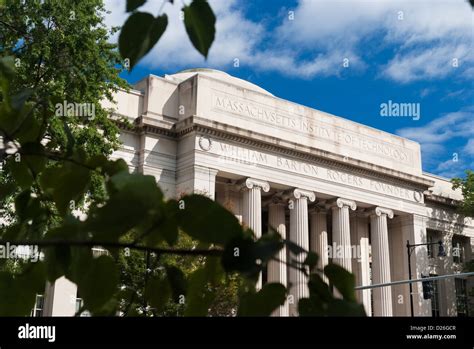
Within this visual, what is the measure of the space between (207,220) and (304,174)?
135 feet

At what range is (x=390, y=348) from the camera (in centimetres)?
116

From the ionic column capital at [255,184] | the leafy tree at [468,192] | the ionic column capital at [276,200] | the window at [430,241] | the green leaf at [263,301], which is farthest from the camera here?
the window at [430,241]

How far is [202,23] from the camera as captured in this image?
1.12m

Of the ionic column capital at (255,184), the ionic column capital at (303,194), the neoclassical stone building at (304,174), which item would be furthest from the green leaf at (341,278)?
the ionic column capital at (303,194)

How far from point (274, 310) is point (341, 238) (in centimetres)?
4350

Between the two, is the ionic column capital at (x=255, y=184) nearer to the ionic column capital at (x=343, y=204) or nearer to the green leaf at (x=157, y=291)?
the ionic column capital at (x=343, y=204)

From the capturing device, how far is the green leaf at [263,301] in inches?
42.9

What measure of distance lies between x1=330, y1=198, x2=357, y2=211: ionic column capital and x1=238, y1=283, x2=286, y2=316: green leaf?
42967 mm

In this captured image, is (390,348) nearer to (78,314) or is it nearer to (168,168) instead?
(78,314)

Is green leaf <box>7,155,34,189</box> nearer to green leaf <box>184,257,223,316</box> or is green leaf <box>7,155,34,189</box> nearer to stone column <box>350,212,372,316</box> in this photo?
green leaf <box>184,257,223,316</box>

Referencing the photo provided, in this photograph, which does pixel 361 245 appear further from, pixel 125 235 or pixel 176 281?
pixel 125 235

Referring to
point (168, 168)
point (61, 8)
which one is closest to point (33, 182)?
point (61, 8)

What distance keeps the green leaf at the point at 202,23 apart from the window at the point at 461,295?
52.6 m

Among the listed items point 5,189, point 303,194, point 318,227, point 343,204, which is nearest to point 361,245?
point 318,227
